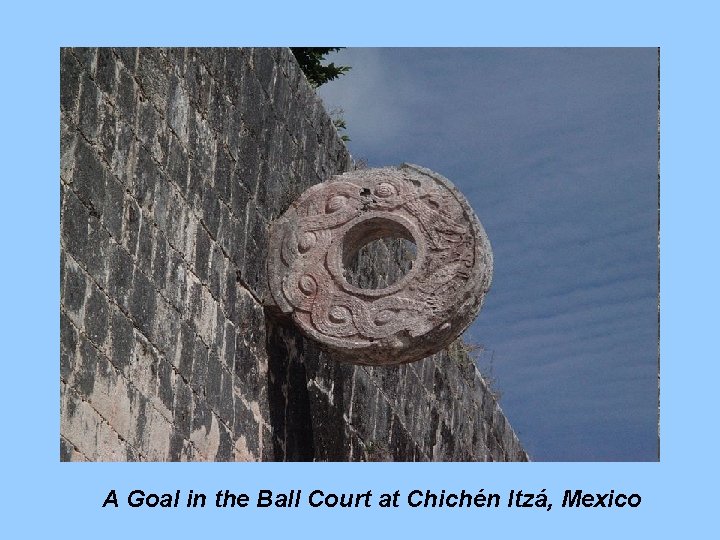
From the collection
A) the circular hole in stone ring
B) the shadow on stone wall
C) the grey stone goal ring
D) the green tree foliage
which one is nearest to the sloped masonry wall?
the shadow on stone wall

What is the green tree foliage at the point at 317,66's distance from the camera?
15.6 m

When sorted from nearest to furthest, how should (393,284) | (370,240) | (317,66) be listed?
(393,284) → (370,240) → (317,66)

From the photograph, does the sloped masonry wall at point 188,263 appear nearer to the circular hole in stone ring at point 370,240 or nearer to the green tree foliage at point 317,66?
the circular hole in stone ring at point 370,240

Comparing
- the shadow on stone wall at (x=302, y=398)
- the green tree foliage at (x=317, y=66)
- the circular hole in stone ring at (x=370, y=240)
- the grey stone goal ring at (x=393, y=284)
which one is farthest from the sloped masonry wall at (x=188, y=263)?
the green tree foliage at (x=317, y=66)

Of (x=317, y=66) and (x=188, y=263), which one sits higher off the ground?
(x=317, y=66)

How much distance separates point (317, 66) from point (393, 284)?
8296mm

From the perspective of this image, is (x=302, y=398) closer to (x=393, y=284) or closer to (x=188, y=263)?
(x=393, y=284)

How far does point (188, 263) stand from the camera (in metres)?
6.97

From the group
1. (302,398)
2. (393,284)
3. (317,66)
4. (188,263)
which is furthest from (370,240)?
(317,66)

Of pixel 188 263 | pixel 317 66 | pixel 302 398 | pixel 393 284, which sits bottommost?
pixel 302 398

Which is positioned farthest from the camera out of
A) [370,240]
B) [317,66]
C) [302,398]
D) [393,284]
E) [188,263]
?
[317,66]

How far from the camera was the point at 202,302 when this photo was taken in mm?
7098

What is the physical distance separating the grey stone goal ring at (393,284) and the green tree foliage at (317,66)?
7.70 m
